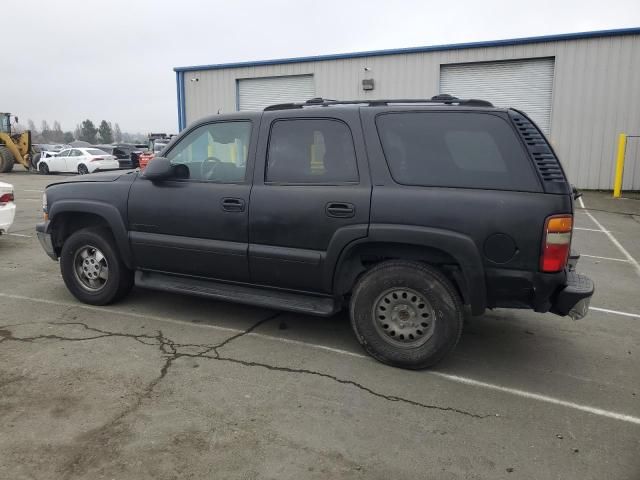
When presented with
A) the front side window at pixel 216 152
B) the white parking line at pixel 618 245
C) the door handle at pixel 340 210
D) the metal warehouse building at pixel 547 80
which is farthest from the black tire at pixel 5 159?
the door handle at pixel 340 210

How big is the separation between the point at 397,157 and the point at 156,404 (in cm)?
238

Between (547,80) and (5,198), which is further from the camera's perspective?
(547,80)

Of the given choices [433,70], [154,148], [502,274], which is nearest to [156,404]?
[502,274]

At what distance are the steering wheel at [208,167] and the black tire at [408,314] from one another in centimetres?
164

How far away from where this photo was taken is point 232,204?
166 inches

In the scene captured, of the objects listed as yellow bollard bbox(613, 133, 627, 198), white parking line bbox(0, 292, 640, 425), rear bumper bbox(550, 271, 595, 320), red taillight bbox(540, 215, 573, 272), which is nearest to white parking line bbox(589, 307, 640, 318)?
rear bumper bbox(550, 271, 595, 320)

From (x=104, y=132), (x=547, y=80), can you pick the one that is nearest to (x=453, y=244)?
(x=547, y=80)

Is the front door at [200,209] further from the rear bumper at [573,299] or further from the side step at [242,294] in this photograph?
the rear bumper at [573,299]

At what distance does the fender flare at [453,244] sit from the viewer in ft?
11.4

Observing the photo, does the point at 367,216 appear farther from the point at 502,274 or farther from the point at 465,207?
the point at 502,274

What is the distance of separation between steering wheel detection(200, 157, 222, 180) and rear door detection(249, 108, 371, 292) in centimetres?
48

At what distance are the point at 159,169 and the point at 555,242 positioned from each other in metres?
3.16

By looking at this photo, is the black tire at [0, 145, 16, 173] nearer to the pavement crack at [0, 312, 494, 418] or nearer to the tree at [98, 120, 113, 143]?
the pavement crack at [0, 312, 494, 418]

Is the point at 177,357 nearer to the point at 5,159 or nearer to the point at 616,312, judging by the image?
the point at 616,312
